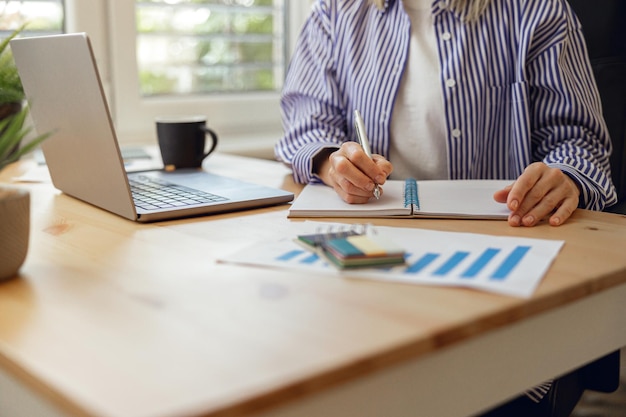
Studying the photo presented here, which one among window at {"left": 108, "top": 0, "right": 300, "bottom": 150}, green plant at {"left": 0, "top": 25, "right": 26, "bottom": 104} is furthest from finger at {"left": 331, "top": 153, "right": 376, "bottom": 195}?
window at {"left": 108, "top": 0, "right": 300, "bottom": 150}

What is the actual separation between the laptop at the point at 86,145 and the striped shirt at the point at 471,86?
0.21 m

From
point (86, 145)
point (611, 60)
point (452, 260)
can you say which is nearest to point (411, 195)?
point (452, 260)

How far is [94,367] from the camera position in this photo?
1.70 ft

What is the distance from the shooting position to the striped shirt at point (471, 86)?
1268 mm

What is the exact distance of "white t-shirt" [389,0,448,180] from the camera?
1389mm

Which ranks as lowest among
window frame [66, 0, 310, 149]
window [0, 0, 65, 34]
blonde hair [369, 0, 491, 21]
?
window frame [66, 0, 310, 149]

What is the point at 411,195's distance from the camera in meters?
1.06

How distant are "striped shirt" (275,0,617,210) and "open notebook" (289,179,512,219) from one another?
13 cm

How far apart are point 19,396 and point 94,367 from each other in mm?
134

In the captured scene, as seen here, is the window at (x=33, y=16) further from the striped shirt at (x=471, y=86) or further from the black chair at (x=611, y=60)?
the black chair at (x=611, y=60)

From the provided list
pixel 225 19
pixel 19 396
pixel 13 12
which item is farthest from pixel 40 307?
pixel 225 19

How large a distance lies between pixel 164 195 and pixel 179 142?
0.97 feet

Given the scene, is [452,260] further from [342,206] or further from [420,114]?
[420,114]

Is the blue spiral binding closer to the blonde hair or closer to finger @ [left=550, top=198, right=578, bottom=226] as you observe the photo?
finger @ [left=550, top=198, right=578, bottom=226]
